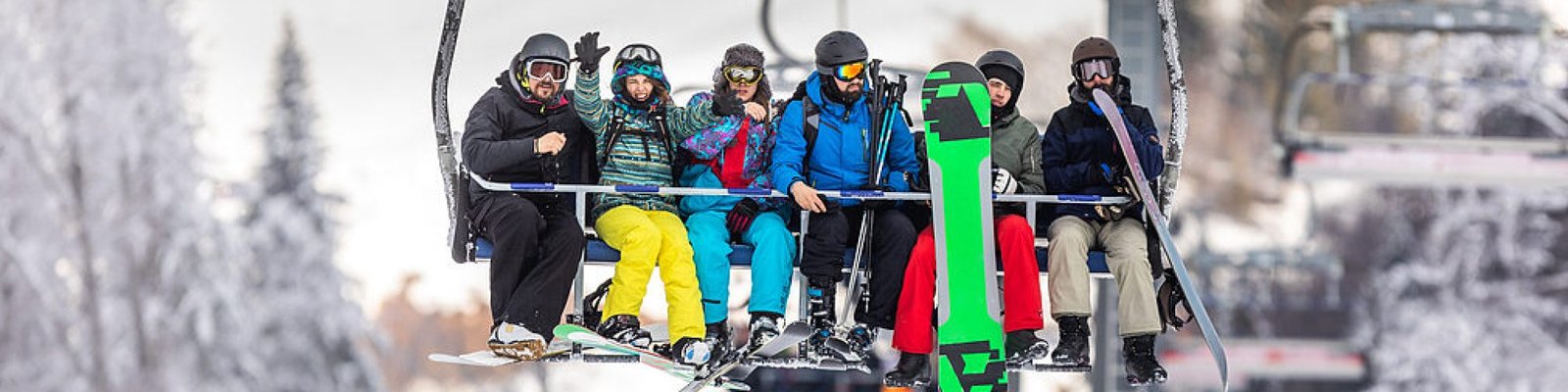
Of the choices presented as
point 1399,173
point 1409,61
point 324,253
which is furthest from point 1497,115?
point 1399,173

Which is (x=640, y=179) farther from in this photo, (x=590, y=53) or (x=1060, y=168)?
(x=1060, y=168)

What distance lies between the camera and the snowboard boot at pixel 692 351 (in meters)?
7.34

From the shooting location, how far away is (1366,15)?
15.5 m

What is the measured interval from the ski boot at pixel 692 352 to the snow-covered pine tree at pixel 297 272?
2716 cm

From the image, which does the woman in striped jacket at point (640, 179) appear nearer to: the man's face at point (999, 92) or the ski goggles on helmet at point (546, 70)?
the ski goggles on helmet at point (546, 70)

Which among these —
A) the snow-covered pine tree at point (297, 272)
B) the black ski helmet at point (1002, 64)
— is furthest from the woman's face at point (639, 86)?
the snow-covered pine tree at point (297, 272)

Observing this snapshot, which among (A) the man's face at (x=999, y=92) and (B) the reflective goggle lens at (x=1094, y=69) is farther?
(A) the man's face at (x=999, y=92)

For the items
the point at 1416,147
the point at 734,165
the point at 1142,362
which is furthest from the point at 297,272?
the point at 1142,362

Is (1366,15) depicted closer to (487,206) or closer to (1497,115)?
(487,206)

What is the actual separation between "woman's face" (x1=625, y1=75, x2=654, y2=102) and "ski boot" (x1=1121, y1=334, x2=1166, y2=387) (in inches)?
58.0

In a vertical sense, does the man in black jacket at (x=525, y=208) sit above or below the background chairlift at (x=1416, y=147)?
below

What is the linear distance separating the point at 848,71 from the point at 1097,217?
874 mm

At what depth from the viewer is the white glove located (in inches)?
292

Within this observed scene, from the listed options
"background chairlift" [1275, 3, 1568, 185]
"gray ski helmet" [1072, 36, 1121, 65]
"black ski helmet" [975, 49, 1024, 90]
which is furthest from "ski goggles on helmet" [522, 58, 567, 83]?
"background chairlift" [1275, 3, 1568, 185]
